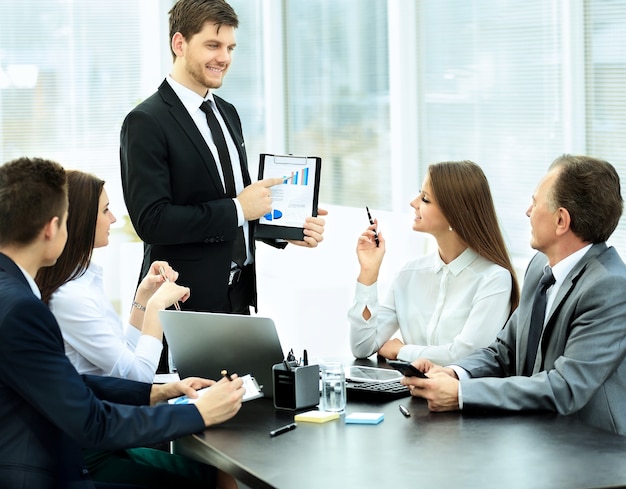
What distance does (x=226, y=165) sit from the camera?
336 centimetres

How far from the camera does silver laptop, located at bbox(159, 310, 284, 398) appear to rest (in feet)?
8.10

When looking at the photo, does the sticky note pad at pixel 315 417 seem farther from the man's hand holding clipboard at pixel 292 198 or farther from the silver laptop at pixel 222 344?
the man's hand holding clipboard at pixel 292 198

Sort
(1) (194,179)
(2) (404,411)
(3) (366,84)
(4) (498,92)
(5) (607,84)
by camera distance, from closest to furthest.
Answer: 1. (2) (404,411)
2. (1) (194,179)
3. (5) (607,84)
4. (4) (498,92)
5. (3) (366,84)

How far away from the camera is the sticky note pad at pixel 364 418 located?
2.25 metres

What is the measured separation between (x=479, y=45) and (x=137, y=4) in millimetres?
3498

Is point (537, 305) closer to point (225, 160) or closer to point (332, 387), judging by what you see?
point (332, 387)

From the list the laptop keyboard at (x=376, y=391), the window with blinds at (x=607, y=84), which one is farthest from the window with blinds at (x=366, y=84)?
the laptop keyboard at (x=376, y=391)

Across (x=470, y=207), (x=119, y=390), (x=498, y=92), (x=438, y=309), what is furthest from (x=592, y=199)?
(x=498, y=92)

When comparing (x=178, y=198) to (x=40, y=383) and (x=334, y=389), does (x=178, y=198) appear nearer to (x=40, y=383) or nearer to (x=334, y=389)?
(x=334, y=389)

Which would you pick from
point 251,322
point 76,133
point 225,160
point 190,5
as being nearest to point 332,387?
point 251,322

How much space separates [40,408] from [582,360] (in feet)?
4.19

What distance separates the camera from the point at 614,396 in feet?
7.82

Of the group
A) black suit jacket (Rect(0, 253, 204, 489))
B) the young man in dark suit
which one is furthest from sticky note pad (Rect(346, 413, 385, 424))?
black suit jacket (Rect(0, 253, 204, 489))

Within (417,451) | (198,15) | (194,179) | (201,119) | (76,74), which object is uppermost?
(76,74)
